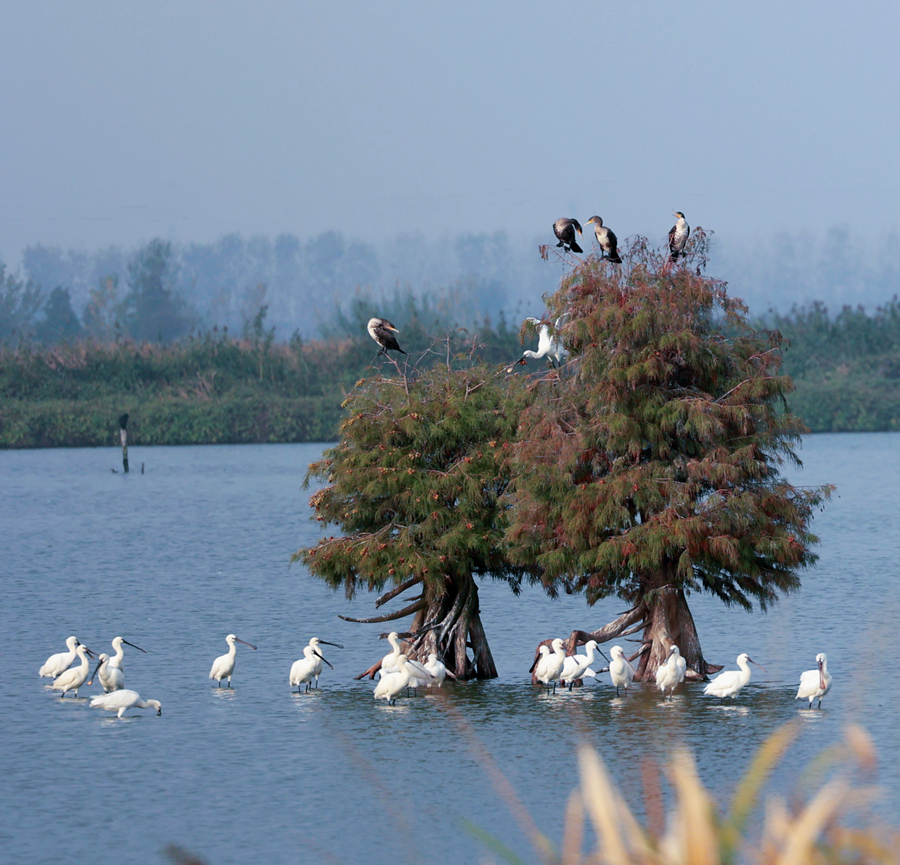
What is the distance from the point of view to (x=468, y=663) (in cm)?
2195

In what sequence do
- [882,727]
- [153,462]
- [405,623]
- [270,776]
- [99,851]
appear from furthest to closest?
[153,462], [405,623], [882,727], [270,776], [99,851]

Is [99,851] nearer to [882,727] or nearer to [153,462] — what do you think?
[882,727]

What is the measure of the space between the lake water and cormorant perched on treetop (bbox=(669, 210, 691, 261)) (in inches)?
234

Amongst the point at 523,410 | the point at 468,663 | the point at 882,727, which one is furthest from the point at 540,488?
the point at 882,727

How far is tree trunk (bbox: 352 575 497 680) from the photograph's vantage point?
2142cm

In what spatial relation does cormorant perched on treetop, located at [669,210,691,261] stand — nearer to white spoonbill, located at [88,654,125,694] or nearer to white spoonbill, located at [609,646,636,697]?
white spoonbill, located at [609,646,636,697]

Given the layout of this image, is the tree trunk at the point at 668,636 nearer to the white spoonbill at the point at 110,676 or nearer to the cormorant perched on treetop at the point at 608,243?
the cormorant perched on treetop at the point at 608,243

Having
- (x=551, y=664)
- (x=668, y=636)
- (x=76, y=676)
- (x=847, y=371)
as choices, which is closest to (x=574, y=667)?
(x=551, y=664)

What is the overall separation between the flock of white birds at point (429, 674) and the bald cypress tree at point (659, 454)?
29.5 inches

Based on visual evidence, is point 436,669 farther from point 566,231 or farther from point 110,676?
point 566,231

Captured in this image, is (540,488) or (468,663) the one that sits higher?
(540,488)

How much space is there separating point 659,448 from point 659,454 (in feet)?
0.49

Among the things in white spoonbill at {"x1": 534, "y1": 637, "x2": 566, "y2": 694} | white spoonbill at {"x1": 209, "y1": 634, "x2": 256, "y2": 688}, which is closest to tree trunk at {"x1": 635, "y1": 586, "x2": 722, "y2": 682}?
white spoonbill at {"x1": 534, "y1": 637, "x2": 566, "y2": 694}

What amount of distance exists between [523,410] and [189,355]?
80.4 metres
